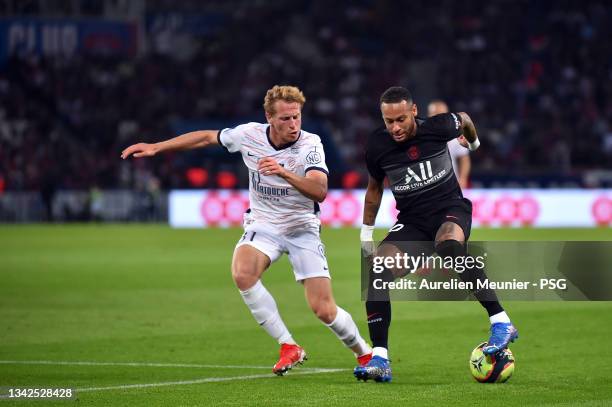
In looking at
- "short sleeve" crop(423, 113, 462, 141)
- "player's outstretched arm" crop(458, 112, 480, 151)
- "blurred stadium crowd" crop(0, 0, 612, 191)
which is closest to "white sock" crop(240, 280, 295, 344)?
"short sleeve" crop(423, 113, 462, 141)

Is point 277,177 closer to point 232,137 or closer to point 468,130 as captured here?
point 232,137

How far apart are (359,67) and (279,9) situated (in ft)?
13.6

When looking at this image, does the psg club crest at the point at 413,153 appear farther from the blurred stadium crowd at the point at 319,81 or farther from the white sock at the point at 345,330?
the blurred stadium crowd at the point at 319,81

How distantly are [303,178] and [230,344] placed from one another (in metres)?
3.28

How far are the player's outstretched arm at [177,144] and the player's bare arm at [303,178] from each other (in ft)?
2.84

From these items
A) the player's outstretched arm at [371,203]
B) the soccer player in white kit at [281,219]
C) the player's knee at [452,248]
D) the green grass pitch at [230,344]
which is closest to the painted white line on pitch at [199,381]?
the green grass pitch at [230,344]

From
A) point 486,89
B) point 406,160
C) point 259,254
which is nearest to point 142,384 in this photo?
point 259,254

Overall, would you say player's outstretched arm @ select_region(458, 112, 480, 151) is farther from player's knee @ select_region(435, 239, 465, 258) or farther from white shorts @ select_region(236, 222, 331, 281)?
white shorts @ select_region(236, 222, 331, 281)

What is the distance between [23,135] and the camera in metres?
41.7

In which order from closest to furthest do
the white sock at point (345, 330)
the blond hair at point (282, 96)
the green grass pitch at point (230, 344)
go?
the green grass pitch at point (230, 344), the blond hair at point (282, 96), the white sock at point (345, 330)

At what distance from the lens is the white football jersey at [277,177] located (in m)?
9.41

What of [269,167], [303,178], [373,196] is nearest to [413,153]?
[373,196]

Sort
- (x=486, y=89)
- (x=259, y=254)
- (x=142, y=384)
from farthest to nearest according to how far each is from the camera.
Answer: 1. (x=486, y=89)
2. (x=259, y=254)
3. (x=142, y=384)

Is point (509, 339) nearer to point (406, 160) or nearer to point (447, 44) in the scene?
point (406, 160)
